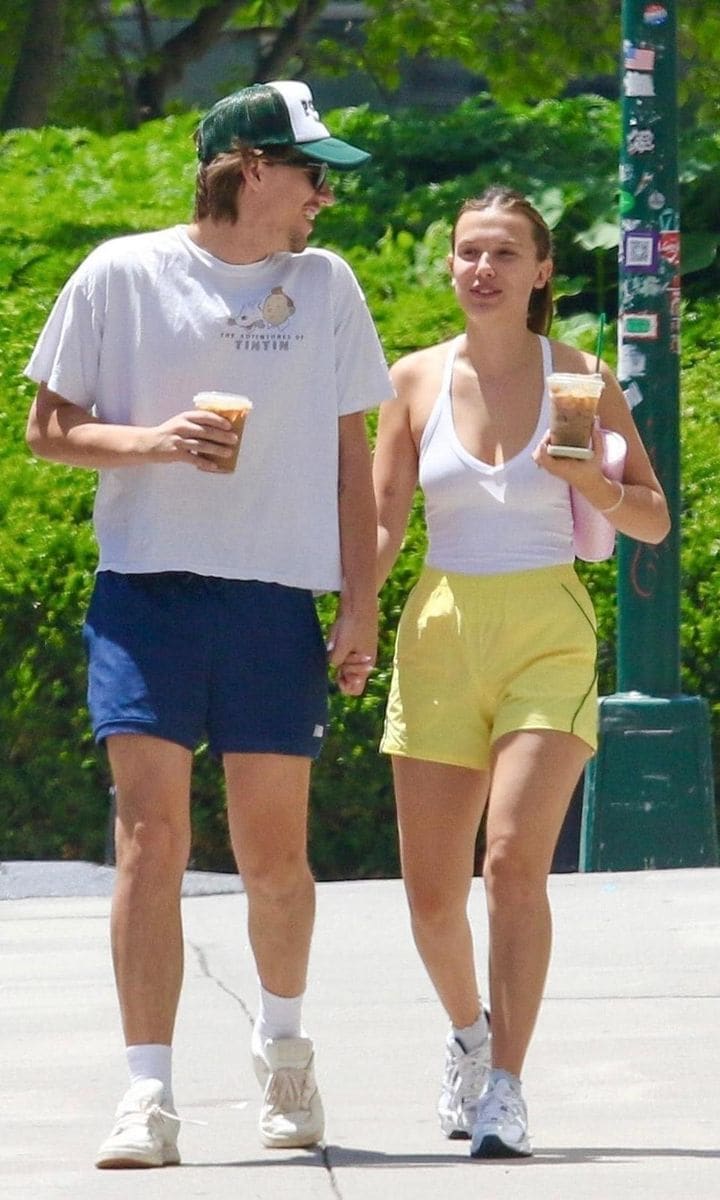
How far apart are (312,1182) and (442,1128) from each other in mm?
475

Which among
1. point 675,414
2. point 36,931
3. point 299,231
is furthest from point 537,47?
point 299,231

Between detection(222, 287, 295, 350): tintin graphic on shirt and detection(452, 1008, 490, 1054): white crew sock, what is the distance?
1.33 m

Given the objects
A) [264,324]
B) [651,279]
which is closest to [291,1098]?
[264,324]

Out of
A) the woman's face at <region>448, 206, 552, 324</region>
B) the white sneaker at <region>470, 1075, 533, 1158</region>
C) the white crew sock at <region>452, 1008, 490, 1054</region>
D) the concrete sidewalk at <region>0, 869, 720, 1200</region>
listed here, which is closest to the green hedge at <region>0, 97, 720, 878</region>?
the concrete sidewalk at <region>0, 869, 720, 1200</region>

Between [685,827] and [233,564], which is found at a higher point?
[233,564]

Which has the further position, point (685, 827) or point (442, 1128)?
point (685, 827)

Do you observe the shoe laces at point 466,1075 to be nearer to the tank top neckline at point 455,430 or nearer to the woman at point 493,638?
the woman at point 493,638

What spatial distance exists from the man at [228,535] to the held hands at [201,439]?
10cm

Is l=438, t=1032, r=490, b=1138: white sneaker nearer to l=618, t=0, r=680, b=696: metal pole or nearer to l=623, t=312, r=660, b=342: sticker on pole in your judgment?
l=618, t=0, r=680, b=696: metal pole

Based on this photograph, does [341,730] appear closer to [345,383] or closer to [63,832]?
[63,832]

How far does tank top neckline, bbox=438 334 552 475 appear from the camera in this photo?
438 cm

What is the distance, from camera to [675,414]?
7.12 meters

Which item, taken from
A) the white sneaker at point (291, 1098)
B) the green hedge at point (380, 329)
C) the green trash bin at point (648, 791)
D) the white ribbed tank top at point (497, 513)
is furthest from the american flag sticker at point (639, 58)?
the white sneaker at point (291, 1098)

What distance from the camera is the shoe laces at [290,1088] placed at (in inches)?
166
